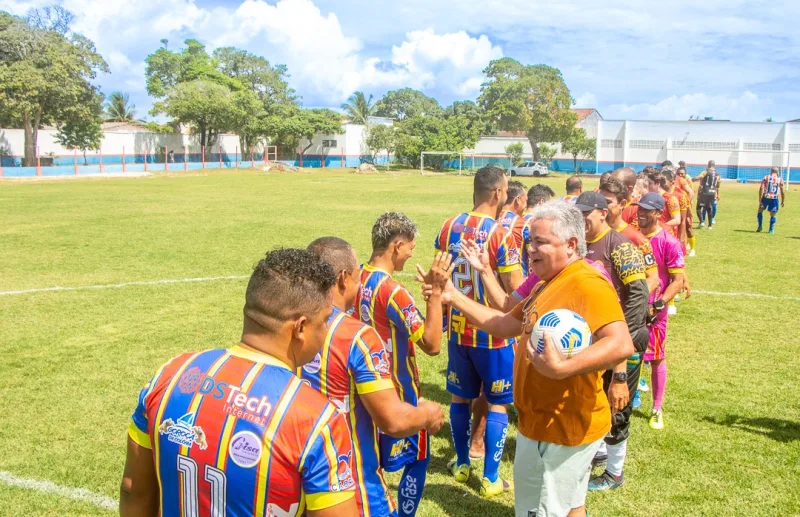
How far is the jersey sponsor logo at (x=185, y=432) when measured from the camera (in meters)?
2.19

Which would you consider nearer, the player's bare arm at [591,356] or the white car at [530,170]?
the player's bare arm at [591,356]

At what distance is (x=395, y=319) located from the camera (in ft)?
13.9

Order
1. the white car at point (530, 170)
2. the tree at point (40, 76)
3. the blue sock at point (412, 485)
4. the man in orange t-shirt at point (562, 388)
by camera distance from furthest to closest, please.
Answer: the white car at point (530, 170), the tree at point (40, 76), the blue sock at point (412, 485), the man in orange t-shirt at point (562, 388)

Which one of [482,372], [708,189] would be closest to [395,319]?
[482,372]

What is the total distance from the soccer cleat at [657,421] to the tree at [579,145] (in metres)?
74.2

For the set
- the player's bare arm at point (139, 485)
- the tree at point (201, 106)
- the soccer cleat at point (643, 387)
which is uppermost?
the tree at point (201, 106)

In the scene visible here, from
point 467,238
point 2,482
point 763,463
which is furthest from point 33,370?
point 763,463

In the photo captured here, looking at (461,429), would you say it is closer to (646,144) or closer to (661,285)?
(661,285)

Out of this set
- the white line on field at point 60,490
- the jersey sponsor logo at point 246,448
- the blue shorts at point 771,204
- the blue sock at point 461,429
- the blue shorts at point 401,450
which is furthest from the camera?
the blue shorts at point 771,204

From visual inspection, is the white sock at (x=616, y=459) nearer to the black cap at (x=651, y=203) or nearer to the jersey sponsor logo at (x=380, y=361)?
the black cap at (x=651, y=203)

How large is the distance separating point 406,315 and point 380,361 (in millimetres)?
868

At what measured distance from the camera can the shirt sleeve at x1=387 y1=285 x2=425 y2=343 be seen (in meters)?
4.19

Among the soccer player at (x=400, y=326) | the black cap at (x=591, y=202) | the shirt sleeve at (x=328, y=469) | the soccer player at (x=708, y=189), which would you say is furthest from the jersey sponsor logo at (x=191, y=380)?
the soccer player at (x=708, y=189)

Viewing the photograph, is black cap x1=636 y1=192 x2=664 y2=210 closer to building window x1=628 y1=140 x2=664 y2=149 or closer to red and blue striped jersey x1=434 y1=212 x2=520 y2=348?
red and blue striped jersey x1=434 y1=212 x2=520 y2=348
